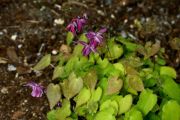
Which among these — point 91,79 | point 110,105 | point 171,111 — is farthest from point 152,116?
point 91,79

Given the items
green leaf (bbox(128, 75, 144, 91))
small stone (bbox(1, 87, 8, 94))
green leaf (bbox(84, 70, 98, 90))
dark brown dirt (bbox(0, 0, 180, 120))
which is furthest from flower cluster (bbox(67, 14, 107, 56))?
small stone (bbox(1, 87, 8, 94))

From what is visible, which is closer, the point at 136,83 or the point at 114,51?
the point at 136,83

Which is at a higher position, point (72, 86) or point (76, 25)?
point (76, 25)

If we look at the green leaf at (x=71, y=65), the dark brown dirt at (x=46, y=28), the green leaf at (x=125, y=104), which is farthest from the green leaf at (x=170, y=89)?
the dark brown dirt at (x=46, y=28)

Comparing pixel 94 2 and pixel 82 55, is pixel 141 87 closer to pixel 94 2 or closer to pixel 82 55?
pixel 82 55

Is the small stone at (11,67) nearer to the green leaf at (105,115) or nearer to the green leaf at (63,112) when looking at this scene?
the green leaf at (63,112)

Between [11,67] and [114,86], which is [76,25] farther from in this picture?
[11,67]

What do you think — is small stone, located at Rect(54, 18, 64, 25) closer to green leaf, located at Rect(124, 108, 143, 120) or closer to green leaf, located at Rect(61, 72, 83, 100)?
green leaf, located at Rect(61, 72, 83, 100)
